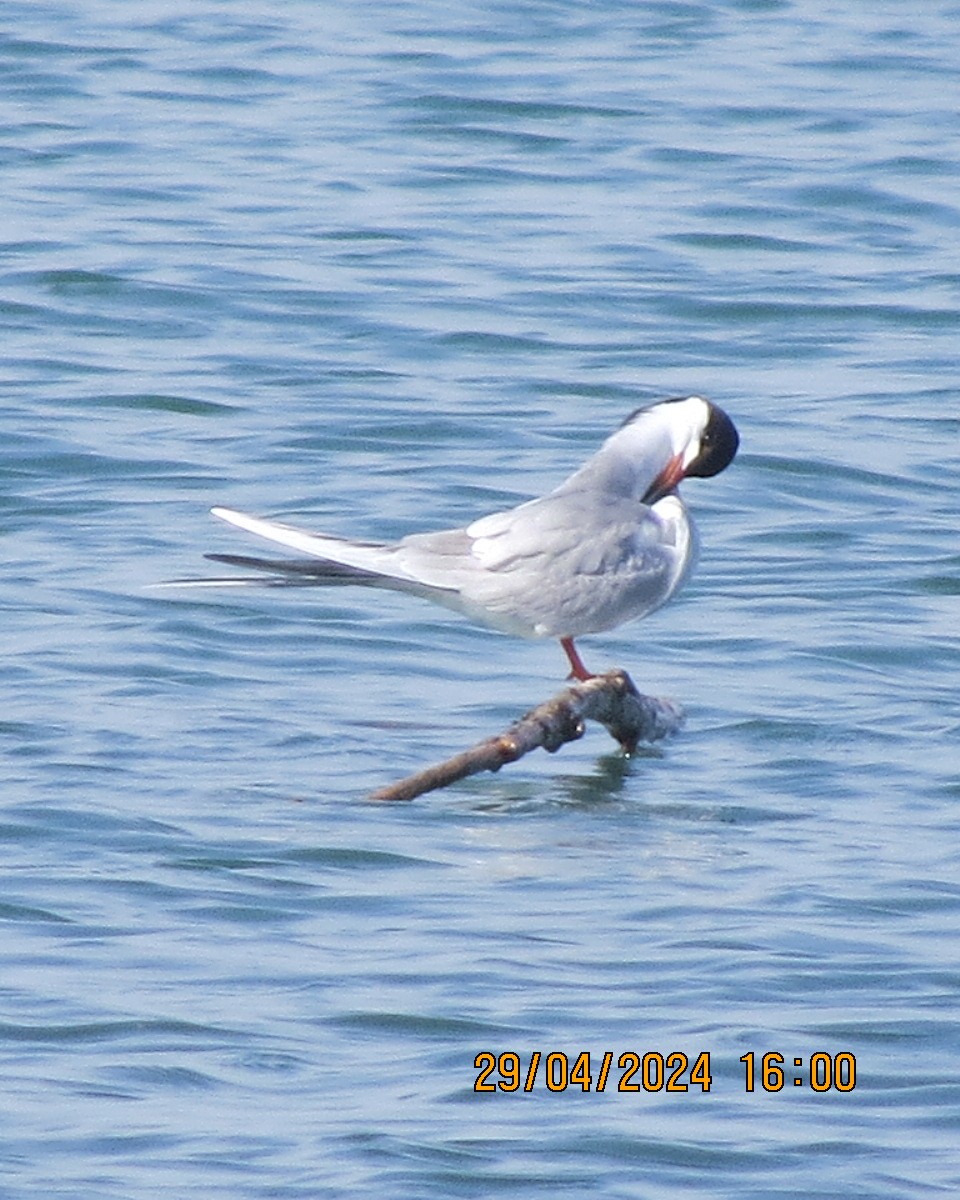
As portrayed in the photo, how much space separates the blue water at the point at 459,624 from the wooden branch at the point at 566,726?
13 centimetres

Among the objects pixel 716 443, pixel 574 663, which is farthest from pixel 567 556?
pixel 716 443


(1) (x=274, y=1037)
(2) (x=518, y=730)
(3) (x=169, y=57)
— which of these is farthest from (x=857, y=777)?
(3) (x=169, y=57)

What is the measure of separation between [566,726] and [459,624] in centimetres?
202

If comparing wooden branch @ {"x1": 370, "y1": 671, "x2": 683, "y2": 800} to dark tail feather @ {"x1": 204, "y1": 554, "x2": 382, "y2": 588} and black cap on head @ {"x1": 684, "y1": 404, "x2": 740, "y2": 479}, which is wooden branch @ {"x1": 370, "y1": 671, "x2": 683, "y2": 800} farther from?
black cap on head @ {"x1": 684, "y1": 404, "x2": 740, "y2": 479}

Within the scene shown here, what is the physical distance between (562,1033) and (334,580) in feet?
6.12

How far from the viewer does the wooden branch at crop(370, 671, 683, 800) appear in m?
6.21

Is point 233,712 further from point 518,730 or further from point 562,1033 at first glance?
point 562,1033

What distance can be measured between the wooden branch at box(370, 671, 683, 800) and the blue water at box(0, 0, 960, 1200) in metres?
0.13

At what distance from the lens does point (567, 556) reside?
709cm

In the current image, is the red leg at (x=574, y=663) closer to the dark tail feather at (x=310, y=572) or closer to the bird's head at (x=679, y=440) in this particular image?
the bird's head at (x=679, y=440)

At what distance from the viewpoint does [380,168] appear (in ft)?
46.8
